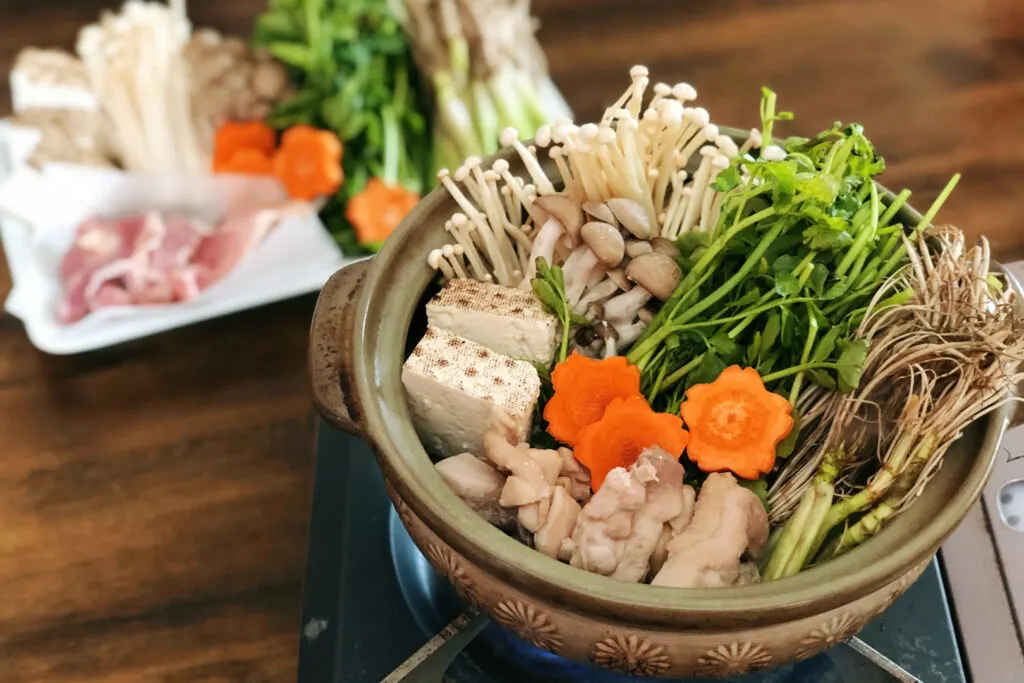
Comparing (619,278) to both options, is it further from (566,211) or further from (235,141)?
(235,141)

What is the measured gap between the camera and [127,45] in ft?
6.09

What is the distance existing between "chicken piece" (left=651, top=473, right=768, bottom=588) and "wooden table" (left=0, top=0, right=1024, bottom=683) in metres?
0.61

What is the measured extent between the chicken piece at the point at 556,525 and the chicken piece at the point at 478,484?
2.1 inches

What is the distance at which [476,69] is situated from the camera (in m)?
1.85

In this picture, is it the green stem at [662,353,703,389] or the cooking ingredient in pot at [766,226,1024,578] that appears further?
the green stem at [662,353,703,389]

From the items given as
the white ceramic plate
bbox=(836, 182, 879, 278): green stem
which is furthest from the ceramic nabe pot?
the white ceramic plate

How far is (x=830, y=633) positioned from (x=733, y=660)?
0.28ft

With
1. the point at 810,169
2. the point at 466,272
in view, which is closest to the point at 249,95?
the point at 466,272

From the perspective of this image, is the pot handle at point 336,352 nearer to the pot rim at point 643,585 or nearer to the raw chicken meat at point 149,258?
the pot rim at point 643,585

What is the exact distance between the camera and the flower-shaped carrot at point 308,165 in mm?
1656

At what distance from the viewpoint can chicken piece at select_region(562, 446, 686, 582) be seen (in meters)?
0.78

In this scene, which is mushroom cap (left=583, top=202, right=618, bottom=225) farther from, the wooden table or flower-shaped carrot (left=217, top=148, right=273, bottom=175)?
flower-shaped carrot (left=217, top=148, right=273, bottom=175)

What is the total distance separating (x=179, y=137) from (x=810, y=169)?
54.2 inches

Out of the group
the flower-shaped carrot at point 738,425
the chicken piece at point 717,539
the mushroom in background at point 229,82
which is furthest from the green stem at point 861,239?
the mushroom in background at point 229,82
